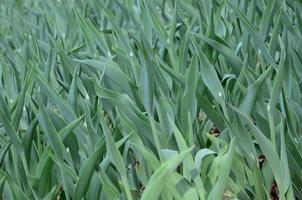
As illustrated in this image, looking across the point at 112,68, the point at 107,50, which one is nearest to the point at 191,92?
the point at 112,68

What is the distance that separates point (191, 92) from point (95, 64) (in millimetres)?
285

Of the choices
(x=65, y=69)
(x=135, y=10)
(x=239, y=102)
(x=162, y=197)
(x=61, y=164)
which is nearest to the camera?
(x=162, y=197)

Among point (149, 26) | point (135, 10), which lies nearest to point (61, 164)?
point (149, 26)

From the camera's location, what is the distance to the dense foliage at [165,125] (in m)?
1.04

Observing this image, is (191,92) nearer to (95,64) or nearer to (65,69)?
(95,64)

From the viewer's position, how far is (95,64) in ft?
4.66

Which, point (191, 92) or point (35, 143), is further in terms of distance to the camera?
point (35, 143)

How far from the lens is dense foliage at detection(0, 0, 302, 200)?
3.43 ft

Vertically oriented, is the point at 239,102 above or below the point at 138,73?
below

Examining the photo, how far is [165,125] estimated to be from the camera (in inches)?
48.1

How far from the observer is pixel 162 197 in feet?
3.36

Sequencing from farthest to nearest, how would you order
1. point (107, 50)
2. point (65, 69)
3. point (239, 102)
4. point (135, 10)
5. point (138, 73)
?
point (135, 10) → point (107, 50) → point (65, 69) → point (138, 73) → point (239, 102)

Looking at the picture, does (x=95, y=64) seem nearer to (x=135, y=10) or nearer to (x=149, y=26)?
(x=149, y=26)

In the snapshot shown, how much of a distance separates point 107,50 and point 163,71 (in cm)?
32
